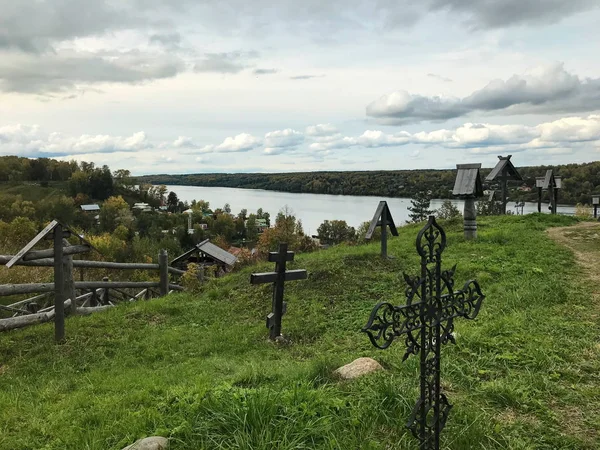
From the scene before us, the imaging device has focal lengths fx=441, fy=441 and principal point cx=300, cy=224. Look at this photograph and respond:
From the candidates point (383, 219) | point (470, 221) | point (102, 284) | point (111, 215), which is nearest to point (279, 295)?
point (102, 284)

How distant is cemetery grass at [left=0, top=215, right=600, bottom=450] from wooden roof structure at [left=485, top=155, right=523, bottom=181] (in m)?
8.28

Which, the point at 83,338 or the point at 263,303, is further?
the point at 263,303

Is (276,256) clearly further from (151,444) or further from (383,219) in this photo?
(383,219)

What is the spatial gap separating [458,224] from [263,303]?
9653 mm

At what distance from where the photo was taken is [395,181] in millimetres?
61188

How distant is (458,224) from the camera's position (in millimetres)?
15891

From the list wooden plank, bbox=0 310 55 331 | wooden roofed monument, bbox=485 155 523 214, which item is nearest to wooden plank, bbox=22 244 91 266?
wooden plank, bbox=0 310 55 331

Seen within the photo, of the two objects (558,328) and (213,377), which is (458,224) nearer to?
(558,328)

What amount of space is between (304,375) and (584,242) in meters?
10.6

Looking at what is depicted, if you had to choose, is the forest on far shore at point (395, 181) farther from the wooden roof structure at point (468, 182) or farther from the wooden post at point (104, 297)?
the wooden post at point (104, 297)

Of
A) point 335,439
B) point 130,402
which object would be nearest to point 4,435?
point 130,402

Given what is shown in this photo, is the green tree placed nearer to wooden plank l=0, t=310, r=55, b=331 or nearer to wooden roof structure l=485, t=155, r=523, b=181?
wooden roof structure l=485, t=155, r=523, b=181

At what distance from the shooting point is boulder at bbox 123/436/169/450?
2.85m

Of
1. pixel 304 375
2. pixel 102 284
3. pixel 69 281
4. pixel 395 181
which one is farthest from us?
pixel 395 181
